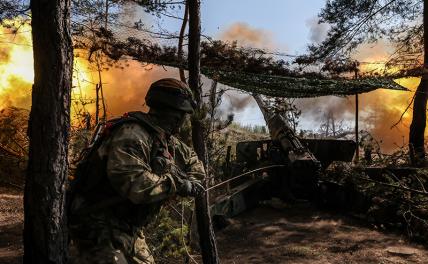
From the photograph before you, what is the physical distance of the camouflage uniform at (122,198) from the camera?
2.96 meters

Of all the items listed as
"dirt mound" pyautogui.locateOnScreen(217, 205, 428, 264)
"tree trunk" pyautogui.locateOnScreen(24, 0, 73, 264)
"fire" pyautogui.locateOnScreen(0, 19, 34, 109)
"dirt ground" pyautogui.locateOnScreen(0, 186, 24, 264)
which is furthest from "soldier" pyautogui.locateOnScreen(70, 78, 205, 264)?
"fire" pyautogui.locateOnScreen(0, 19, 34, 109)

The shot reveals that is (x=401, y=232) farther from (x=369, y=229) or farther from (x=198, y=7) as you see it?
(x=198, y=7)

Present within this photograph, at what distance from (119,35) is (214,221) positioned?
3.96 metres

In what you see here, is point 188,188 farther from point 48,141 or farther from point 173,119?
point 48,141

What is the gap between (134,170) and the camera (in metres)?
2.96

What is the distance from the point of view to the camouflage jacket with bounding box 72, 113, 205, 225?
295cm

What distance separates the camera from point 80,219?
10.6 ft

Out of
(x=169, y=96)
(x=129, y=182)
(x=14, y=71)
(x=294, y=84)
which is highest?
(x=14, y=71)

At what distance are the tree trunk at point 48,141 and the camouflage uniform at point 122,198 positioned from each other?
0.48 ft

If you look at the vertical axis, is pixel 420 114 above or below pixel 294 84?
below

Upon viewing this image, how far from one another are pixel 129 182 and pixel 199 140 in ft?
10.8

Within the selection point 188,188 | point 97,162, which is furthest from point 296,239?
point 97,162

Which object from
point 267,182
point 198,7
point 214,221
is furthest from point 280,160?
Result: point 198,7

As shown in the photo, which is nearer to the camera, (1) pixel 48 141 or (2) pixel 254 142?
(1) pixel 48 141
